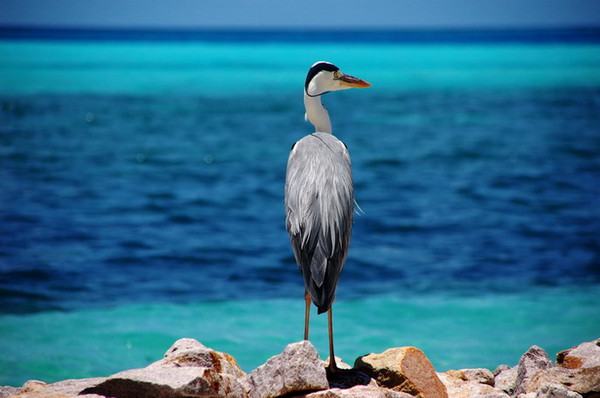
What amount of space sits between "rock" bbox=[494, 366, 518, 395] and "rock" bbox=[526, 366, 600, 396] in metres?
0.44

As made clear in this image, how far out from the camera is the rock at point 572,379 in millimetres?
3295

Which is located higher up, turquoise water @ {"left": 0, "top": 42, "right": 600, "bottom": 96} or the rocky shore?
turquoise water @ {"left": 0, "top": 42, "right": 600, "bottom": 96}

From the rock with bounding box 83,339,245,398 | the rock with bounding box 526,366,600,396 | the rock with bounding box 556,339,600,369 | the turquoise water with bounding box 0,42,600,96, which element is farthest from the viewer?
the turquoise water with bounding box 0,42,600,96

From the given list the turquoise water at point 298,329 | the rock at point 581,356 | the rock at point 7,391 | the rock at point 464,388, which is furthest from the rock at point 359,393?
the turquoise water at point 298,329

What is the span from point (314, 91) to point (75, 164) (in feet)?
35.5

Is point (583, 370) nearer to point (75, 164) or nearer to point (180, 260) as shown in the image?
point (180, 260)

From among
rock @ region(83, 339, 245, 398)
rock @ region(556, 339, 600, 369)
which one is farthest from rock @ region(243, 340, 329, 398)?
rock @ region(556, 339, 600, 369)

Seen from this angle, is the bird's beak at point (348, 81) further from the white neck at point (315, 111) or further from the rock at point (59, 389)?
the rock at point (59, 389)

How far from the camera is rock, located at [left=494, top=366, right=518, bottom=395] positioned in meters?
3.97

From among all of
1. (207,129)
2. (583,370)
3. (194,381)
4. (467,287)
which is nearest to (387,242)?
(467,287)

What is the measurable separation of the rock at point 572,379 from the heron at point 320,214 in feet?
2.99

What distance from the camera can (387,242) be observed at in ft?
30.6

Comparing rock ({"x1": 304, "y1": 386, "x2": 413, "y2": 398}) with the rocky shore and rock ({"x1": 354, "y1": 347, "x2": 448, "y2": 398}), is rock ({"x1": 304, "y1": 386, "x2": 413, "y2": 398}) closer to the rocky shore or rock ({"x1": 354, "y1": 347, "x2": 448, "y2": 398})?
the rocky shore

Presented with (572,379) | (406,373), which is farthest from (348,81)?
(572,379)
